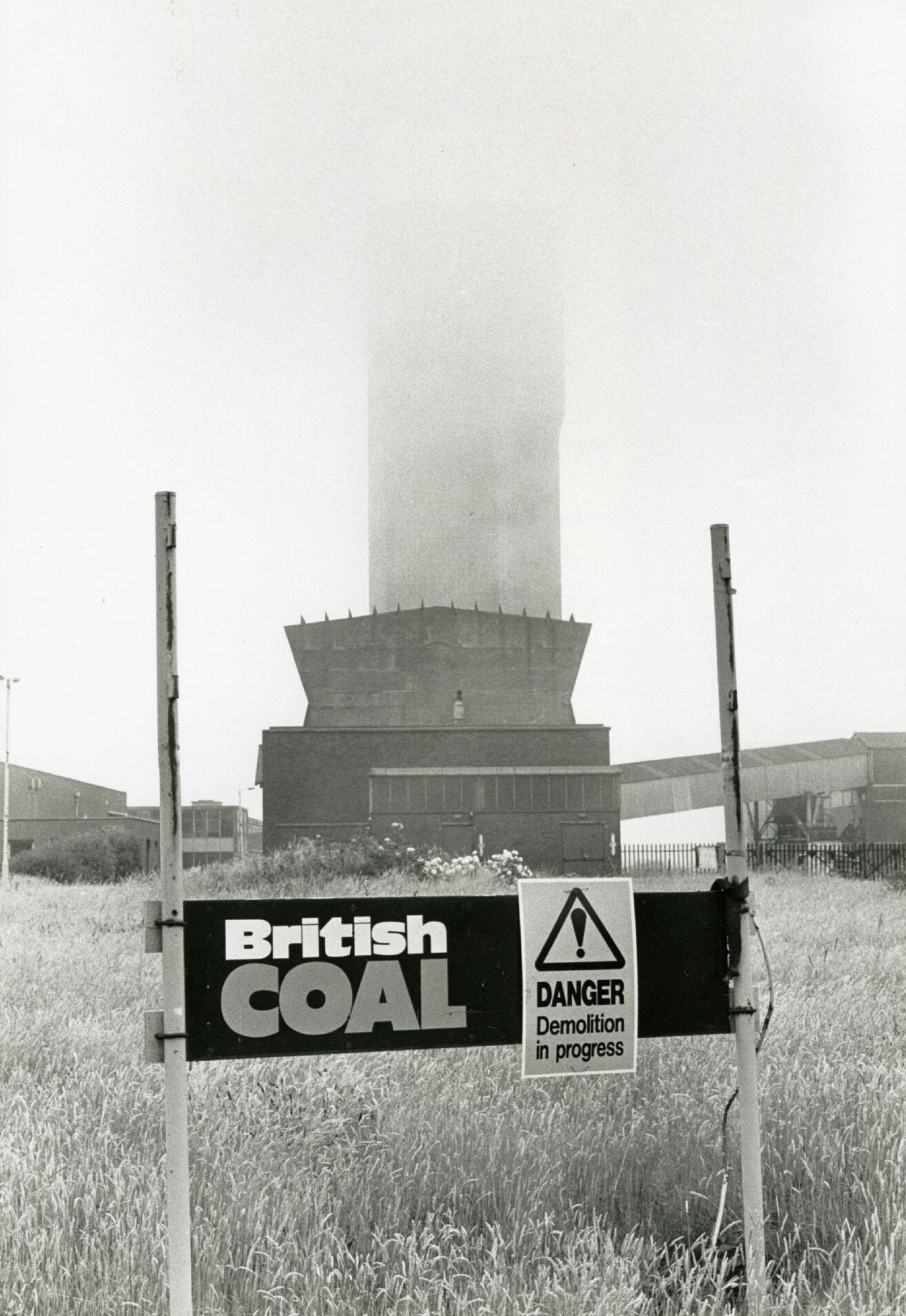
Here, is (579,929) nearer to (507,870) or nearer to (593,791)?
(507,870)

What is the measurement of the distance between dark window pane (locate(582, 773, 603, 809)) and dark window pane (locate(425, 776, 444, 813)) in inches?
182

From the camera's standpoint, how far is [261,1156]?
15.8ft

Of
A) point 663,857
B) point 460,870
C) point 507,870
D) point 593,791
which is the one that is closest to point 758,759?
point 663,857

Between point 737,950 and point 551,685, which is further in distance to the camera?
point 551,685

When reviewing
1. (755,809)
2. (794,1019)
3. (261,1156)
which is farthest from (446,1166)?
(755,809)

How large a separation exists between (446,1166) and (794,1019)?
10.5 ft

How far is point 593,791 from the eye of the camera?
38125 mm

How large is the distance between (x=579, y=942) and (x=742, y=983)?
53cm

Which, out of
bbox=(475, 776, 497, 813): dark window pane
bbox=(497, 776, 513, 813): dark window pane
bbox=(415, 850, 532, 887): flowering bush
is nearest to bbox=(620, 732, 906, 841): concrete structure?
bbox=(497, 776, 513, 813): dark window pane

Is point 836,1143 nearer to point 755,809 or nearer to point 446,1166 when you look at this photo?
point 446,1166

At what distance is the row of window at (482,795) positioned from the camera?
37438mm

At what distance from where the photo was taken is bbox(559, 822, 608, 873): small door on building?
36906mm

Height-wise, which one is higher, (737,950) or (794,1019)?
(737,950)

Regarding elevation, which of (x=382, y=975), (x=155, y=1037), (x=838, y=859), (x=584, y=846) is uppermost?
(x=382, y=975)
